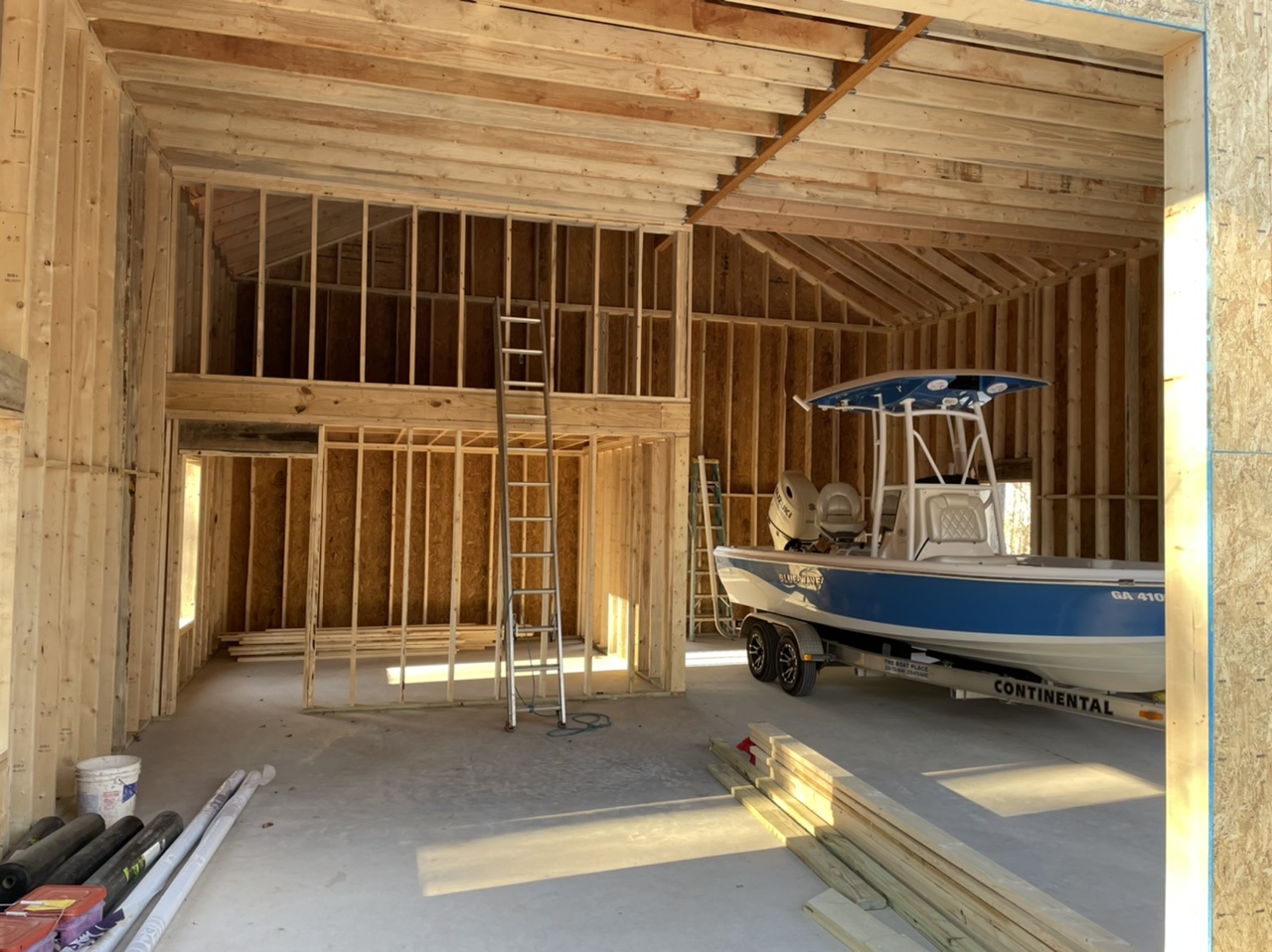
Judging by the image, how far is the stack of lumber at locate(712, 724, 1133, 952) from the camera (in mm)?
3348

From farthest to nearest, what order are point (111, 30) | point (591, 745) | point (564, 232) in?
point (564, 232), point (591, 745), point (111, 30)

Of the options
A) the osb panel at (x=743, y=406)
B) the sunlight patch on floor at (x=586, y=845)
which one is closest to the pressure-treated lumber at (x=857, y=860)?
the sunlight patch on floor at (x=586, y=845)

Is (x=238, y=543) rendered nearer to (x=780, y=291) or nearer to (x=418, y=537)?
(x=418, y=537)

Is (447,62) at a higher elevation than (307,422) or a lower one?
higher

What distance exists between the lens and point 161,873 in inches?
162

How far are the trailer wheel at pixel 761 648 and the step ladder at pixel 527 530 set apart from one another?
2.09 m

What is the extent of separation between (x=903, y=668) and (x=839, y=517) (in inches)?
76.9

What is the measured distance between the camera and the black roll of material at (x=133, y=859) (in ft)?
12.5

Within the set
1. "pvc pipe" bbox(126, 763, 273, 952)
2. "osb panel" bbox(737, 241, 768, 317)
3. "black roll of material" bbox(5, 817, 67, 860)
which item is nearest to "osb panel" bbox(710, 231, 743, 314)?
"osb panel" bbox(737, 241, 768, 317)

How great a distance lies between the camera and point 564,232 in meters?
13.2

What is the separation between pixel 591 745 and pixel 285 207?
22.1 feet

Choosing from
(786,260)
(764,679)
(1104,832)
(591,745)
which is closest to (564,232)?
(786,260)

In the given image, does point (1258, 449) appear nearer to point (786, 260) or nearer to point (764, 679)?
point (764, 679)

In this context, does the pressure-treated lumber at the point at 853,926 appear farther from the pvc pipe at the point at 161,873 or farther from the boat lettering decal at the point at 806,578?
the boat lettering decal at the point at 806,578
